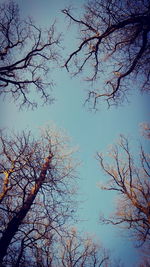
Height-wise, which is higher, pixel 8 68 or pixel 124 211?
pixel 8 68

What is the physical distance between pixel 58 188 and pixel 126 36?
606cm

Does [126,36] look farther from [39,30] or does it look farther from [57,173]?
[57,173]

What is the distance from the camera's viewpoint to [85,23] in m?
7.38

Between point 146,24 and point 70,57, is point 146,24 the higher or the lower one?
the higher one

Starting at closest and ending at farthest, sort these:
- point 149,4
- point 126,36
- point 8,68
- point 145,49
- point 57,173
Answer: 1. point 149,4
2. point 145,49
3. point 126,36
4. point 8,68
5. point 57,173

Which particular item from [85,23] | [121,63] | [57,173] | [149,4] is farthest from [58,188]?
[149,4]

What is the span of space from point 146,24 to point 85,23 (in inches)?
91.1

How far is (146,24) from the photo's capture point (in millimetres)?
6199

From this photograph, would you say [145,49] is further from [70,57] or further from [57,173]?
[57,173]

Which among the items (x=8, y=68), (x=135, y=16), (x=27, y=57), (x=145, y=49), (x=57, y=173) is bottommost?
(x=57, y=173)

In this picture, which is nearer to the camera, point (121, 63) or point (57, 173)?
point (121, 63)

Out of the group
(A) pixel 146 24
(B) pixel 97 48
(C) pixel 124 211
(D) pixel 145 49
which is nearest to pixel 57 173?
(C) pixel 124 211

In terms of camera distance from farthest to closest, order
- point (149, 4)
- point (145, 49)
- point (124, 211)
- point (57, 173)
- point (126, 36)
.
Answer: point (124, 211)
point (57, 173)
point (126, 36)
point (145, 49)
point (149, 4)

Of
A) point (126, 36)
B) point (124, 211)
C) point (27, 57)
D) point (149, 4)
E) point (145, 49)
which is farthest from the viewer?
point (124, 211)
